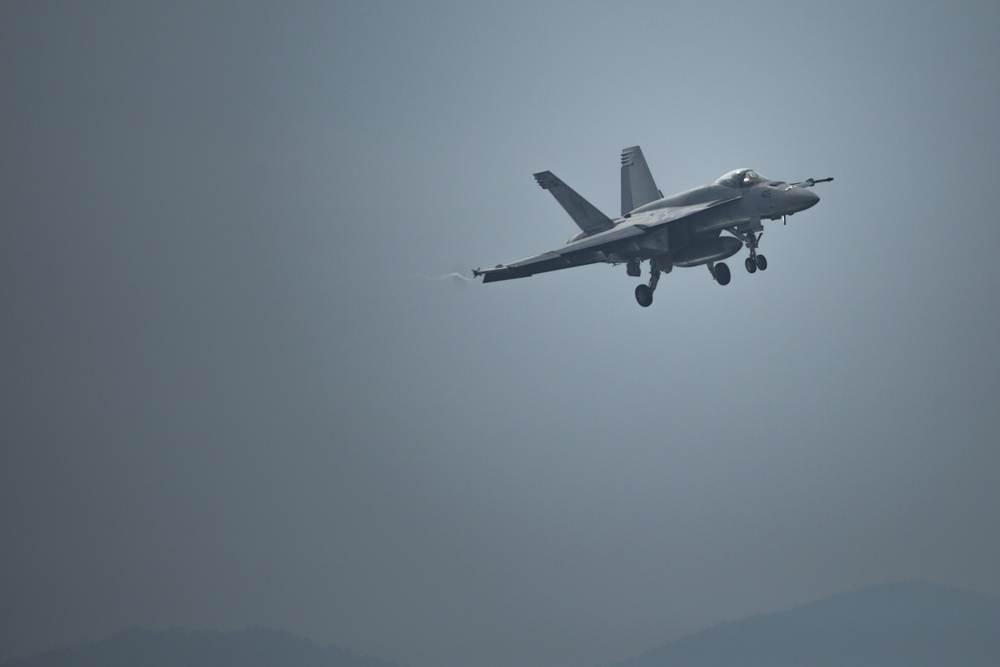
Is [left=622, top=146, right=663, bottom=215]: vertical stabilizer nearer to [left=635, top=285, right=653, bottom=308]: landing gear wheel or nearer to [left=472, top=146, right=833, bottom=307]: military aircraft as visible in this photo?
[left=472, top=146, right=833, bottom=307]: military aircraft

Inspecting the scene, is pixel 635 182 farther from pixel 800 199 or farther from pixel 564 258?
pixel 800 199

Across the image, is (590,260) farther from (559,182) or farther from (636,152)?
(636,152)

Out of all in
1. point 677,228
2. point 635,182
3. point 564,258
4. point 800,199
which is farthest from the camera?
point 635,182

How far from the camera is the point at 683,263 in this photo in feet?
207

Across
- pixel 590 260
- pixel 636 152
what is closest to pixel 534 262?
pixel 590 260

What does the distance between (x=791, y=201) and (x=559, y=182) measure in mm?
14862

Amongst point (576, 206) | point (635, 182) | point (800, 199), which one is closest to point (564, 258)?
point (576, 206)

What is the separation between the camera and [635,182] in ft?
237

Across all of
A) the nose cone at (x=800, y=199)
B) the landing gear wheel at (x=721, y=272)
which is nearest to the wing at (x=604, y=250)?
the landing gear wheel at (x=721, y=272)

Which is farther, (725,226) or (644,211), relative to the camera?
(644,211)

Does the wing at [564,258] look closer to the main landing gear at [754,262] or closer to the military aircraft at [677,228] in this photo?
the military aircraft at [677,228]

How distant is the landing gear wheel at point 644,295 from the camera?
64.2 metres

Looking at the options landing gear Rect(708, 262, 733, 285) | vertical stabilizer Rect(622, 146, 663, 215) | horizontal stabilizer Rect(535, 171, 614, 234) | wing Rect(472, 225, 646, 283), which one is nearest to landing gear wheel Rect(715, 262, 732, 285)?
landing gear Rect(708, 262, 733, 285)

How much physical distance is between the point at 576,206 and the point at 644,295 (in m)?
5.93
